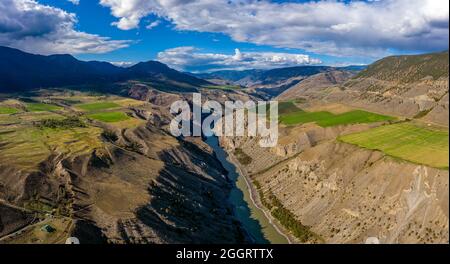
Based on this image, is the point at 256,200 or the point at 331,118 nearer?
the point at 256,200

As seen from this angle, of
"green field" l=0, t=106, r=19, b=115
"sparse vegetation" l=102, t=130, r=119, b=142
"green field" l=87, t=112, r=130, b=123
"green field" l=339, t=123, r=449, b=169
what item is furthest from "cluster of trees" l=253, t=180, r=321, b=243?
"green field" l=0, t=106, r=19, b=115

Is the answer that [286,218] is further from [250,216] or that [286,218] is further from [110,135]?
[110,135]

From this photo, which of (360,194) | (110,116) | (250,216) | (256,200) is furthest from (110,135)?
(360,194)

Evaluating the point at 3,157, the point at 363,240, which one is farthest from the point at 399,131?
the point at 3,157

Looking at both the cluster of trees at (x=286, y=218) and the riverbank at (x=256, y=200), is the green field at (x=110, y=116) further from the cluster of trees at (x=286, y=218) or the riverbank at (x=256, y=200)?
the cluster of trees at (x=286, y=218)

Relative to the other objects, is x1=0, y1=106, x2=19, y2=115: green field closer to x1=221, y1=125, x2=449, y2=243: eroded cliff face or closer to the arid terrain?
the arid terrain

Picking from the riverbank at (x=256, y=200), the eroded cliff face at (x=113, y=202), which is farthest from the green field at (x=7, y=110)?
the riverbank at (x=256, y=200)
